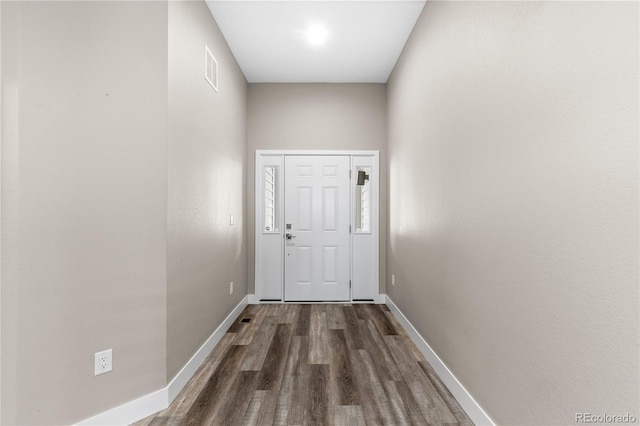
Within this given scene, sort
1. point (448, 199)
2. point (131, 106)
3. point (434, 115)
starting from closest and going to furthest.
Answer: point (131, 106) < point (448, 199) < point (434, 115)

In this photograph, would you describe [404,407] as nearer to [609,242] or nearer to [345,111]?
[609,242]

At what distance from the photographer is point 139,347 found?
1780 millimetres

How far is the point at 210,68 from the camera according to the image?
8.66ft

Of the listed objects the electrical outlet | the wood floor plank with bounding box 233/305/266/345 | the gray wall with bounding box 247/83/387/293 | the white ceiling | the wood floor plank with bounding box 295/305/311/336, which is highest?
the white ceiling

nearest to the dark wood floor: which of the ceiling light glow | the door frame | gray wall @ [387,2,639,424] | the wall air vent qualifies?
gray wall @ [387,2,639,424]

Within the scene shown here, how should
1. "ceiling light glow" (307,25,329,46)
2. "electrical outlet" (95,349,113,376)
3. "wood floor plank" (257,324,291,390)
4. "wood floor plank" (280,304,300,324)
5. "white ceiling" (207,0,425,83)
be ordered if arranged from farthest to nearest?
"wood floor plank" (280,304,300,324) → "ceiling light glow" (307,25,329,46) → "white ceiling" (207,0,425,83) → "wood floor plank" (257,324,291,390) → "electrical outlet" (95,349,113,376)

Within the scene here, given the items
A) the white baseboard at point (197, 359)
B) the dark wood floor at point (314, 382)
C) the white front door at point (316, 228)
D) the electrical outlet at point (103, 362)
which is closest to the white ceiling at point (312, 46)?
the white front door at point (316, 228)

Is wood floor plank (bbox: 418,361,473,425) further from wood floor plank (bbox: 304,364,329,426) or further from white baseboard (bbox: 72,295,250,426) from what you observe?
white baseboard (bbox: 72,295,250,426)

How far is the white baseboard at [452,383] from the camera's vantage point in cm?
168

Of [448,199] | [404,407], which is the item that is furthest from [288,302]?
[448,199]

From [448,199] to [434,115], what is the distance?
0.70 m

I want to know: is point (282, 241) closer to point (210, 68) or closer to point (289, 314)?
point (289, 314)

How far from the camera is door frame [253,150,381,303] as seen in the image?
4.07 m

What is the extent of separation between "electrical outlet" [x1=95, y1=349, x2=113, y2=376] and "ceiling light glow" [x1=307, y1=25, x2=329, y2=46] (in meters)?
2.95
